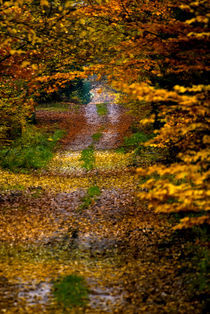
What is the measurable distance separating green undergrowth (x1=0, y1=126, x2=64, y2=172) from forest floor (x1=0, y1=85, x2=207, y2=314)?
56.4 inches

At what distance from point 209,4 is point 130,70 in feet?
16.4

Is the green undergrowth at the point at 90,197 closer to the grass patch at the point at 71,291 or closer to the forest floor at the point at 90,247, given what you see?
the forest floor at the point at 90,247

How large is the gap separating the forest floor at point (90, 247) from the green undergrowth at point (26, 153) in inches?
56.4

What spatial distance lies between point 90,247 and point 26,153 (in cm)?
1027

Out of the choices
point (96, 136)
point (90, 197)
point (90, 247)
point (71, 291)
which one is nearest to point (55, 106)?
point (96, 136)

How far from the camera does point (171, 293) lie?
5.94 metres

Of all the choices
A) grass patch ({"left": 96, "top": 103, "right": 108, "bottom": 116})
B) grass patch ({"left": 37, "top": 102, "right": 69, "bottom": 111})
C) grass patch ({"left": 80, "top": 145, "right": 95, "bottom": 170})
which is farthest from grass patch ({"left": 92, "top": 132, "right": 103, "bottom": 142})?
grass patch ({"left": 37, "top": 102, "right": 69, "bottom": 111})

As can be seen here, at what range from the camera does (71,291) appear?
19.1 feet

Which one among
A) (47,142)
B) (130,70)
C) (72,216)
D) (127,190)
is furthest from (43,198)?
(47,142)

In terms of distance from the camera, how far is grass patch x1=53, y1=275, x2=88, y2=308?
5.53m

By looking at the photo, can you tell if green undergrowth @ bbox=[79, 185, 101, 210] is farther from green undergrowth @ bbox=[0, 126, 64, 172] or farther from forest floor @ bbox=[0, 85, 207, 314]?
green undergrowth @ bbox=[0, 126, 64, 172]

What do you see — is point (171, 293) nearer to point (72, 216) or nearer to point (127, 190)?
point (72, 216)

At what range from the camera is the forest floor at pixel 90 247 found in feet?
18.7

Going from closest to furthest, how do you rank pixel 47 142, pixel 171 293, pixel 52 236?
pixel 171 293, pixel 52 236, pixel 47 142
